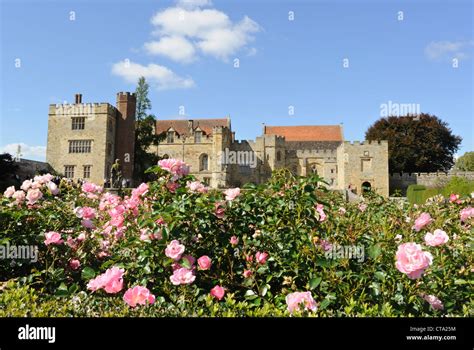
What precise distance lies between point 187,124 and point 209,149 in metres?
5.70

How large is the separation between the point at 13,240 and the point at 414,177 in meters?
41.5

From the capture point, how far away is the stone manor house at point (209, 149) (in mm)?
28969

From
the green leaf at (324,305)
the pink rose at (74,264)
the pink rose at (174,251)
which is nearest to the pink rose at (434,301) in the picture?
the green leaf at (324,305)

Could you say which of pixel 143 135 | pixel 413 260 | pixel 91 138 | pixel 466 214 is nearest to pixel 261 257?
pixel 413 260

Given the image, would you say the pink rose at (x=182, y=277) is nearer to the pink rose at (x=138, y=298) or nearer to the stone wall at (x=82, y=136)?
the pink rose at (x=138, y=298)

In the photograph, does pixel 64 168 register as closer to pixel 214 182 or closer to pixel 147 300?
pixel 214 182

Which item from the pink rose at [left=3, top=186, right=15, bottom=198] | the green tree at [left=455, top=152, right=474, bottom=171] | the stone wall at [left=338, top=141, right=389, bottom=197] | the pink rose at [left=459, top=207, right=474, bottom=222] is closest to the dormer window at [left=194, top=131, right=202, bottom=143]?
the stone wall at [left=338, top=141, right=389, bottom=197]

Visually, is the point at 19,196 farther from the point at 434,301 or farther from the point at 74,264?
the point at 434,301

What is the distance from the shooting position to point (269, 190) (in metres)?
3.05

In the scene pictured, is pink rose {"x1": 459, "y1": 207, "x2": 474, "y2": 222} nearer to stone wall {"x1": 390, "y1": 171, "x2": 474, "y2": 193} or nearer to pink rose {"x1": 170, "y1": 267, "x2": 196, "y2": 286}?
pink rose {"x1": 170, "y1": 267, "x2": 196, "y2": 286}

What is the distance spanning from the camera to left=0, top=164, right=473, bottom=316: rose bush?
223 centimetres

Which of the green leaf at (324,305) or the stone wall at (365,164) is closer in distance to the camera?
the green leaf at (324,305)

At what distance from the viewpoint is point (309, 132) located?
55.1m
